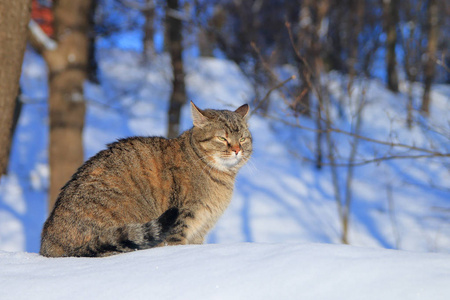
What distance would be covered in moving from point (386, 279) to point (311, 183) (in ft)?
34.3

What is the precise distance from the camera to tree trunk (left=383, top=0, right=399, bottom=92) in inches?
600

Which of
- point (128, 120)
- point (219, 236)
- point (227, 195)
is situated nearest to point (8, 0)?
point (227, 195)

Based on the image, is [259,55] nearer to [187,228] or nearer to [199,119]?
[199,119]

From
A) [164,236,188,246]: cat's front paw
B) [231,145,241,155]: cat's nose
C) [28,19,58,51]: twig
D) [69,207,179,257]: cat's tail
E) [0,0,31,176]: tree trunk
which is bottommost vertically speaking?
[164,236,188,246]: cat's front paw

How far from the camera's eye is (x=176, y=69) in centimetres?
1109

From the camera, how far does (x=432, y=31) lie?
15289 mm

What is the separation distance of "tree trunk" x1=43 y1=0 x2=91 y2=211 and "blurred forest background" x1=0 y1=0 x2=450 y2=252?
2 centimetres

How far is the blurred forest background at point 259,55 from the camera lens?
487 centimetres

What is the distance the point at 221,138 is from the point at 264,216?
621cm

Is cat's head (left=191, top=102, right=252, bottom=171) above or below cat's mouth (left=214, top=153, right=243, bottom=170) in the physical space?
above

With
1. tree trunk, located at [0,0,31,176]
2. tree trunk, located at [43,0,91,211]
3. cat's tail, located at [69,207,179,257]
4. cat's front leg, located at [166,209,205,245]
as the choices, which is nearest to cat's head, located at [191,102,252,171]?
cat's front leg, located at [166,209,205,245]

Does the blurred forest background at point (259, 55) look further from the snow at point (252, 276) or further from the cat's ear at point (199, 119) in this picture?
the snow at point (252, 276)

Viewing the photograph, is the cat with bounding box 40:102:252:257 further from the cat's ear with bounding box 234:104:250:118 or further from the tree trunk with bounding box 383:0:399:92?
the tree trunk with bounding box 383:0:399:92

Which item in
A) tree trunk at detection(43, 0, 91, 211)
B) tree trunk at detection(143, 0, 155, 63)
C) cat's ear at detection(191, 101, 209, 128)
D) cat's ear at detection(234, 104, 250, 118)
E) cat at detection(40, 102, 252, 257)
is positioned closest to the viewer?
cat at detection(40, 102, 252, 257)
